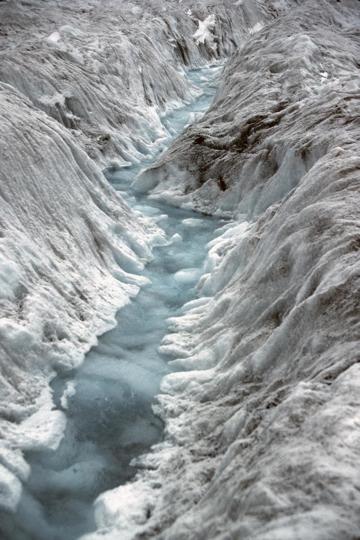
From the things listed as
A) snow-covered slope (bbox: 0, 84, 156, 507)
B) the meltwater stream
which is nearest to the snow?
snow-covered slope (bbox: 0, 84, 156, 507)

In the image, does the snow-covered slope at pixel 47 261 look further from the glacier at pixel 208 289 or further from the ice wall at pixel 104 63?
the ice wall at pixel 104 63

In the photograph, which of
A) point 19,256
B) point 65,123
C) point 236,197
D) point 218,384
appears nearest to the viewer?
point 218,384

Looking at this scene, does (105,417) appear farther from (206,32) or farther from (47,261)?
(206,32)

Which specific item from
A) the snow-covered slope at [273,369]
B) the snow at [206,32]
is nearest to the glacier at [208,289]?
the snow-covered slope at [273,369]

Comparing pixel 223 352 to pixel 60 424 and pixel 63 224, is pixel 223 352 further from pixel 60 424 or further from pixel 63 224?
pixel 63 224

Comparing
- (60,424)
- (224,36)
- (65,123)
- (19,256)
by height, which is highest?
(224,36)

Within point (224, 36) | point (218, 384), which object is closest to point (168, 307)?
point (218, 384)
